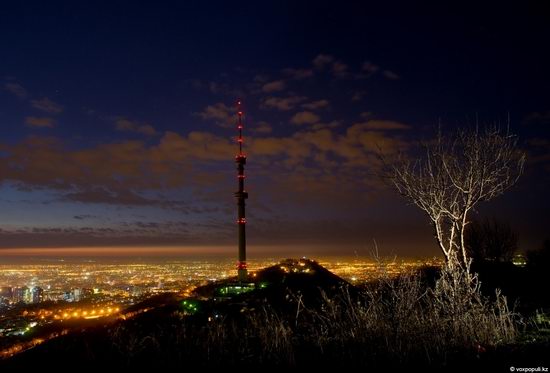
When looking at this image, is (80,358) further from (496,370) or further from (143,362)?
(496,370)

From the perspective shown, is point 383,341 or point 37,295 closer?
point 383,341

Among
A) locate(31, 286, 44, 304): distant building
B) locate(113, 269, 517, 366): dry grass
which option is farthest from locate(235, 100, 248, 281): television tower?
locate(113, 269, 517, 366): dry grass

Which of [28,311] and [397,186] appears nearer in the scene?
[397,186]

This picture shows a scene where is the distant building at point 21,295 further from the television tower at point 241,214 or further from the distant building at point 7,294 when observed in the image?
the television tower at point 241,214

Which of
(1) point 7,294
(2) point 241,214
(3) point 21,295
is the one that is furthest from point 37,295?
(2) point 241,214

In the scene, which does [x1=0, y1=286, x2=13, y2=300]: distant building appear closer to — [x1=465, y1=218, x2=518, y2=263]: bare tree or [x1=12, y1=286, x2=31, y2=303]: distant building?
[x1=12, y1=286, x2=31, y2=303]: distant building

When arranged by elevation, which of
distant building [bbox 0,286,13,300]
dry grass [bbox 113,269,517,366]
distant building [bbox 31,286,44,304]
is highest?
dry grass [bbox 113,269,517,366]

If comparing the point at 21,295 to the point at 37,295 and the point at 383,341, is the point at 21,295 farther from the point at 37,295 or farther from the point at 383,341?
the point at 383,341

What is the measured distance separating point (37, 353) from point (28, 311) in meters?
31.4

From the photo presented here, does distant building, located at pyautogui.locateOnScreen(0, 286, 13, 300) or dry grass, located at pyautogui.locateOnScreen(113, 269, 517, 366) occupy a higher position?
dry grass, located at pyautogui.locateOnScreen(113, 269, 517, 366)

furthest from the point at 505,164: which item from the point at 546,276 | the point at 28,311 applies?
the point at 28,311

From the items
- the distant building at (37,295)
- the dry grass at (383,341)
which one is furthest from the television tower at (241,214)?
the dry grass at (383,341)

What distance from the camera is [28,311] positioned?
36875mm

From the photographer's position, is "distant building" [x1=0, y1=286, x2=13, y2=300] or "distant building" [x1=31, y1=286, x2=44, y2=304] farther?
"distant building" [x1=0, y1=286, x2=13, y2=300]
